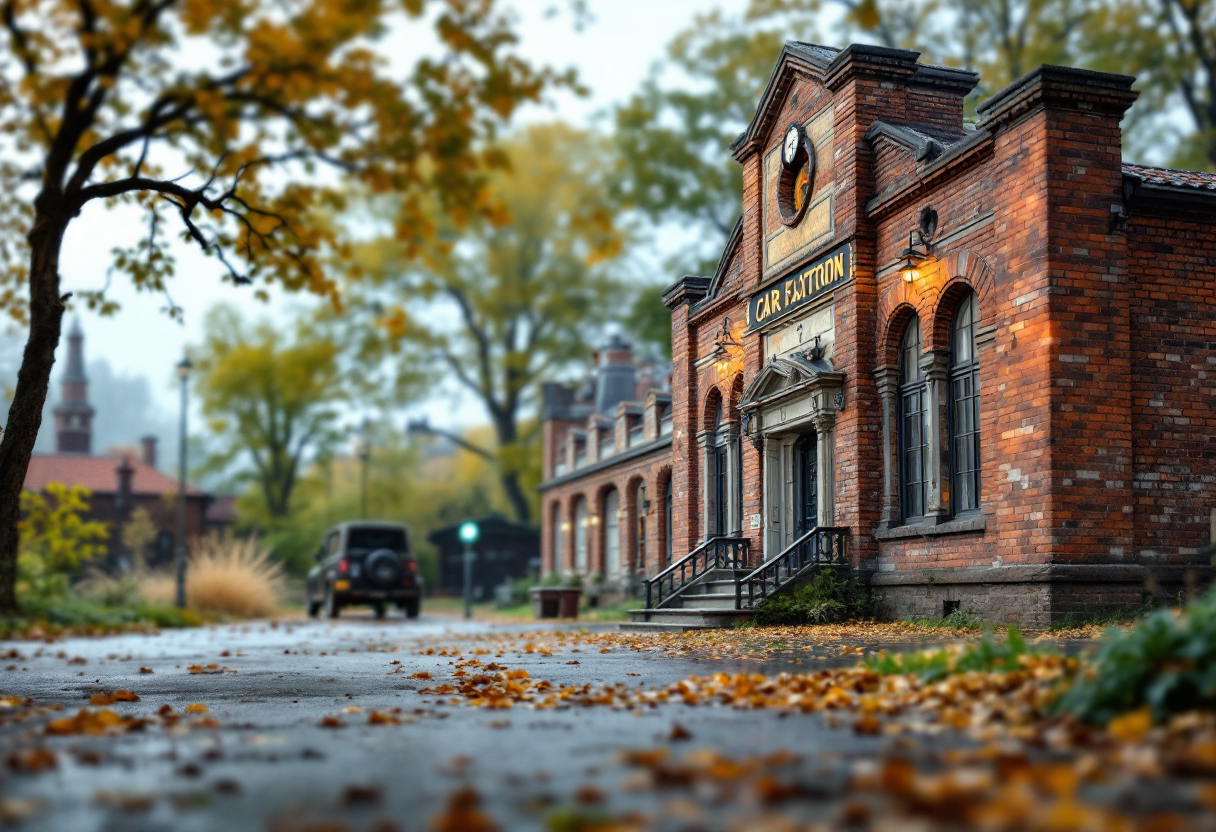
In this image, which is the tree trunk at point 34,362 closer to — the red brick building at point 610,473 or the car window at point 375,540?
the red brick building at point 610,473

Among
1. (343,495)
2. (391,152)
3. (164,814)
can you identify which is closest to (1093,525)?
(391,152)

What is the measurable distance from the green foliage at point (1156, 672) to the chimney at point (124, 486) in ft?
207

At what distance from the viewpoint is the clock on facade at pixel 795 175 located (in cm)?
1875

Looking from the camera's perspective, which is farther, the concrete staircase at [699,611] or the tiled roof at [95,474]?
the tiled roof at [95,474]

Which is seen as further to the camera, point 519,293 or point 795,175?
point 519,293

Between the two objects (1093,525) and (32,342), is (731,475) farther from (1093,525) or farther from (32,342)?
(32,342)

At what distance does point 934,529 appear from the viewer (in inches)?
590

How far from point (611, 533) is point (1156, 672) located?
106ft

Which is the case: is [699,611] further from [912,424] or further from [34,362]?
[34,362]

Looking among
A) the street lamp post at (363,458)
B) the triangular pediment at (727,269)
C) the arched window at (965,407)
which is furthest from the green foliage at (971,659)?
the street lamp post at (363,458)

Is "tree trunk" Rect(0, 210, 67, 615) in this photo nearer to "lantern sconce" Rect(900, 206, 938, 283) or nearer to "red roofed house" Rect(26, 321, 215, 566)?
"lantern sconce" Rect(900, 206, 938, 283)

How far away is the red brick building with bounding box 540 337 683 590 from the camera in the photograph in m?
31.7

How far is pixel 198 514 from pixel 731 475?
165 feet

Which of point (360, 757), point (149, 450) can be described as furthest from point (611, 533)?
point (149, 450)
